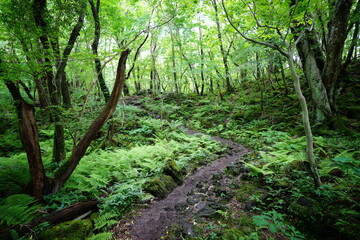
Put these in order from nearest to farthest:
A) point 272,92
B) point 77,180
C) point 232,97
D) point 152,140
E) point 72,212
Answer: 1. point 72,212
2. point 77,180
3. point 152,140
4. point 272,92
5. point 232,97

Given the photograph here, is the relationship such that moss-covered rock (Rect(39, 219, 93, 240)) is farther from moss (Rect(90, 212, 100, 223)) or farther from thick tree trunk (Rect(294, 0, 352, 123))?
thick tree trunk (Rect(294, 0, 352, 123))

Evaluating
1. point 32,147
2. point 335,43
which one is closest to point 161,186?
point 32,147

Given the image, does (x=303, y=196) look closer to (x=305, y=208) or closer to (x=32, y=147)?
(x=305, y=208)

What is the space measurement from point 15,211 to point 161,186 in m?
2.81

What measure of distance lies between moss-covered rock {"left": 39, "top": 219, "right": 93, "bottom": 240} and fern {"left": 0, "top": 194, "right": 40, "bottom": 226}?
0.45m

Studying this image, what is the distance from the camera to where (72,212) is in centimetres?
308

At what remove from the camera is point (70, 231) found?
2.69 m

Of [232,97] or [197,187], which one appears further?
[232,97]

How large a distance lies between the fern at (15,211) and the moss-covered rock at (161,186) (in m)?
2.27

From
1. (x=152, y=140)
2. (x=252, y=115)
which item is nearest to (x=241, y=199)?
(x=152, y=140)

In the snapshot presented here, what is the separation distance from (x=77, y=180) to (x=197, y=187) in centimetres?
308

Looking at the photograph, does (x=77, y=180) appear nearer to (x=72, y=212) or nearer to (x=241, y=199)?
(x=72, y=212)

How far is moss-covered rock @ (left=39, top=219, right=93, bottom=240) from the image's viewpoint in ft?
8.32

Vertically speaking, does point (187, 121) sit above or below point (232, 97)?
below
